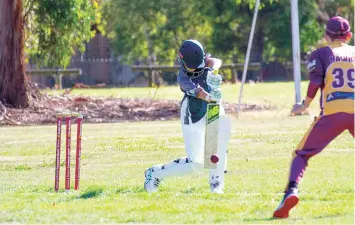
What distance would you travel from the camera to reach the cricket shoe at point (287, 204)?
10.4 metres

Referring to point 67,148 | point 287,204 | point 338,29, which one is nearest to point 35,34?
point 67,148

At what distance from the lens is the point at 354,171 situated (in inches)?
615

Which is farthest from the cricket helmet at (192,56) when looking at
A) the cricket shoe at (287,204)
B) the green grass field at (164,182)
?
the cricket shoe at (287,204)

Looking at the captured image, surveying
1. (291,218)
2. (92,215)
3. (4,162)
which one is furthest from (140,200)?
(4,162)

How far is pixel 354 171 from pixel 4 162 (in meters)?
6.44

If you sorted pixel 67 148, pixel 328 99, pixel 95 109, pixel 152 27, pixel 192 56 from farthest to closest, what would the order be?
pixel 152 27 → pixel 95 109 → pixel 67 148 → pixel 192 56 → pixel 328 99

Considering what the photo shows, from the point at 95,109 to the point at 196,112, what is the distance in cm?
1817

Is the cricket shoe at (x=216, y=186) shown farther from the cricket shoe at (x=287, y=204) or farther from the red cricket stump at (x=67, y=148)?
the cricket shoe at (x=287, y=204)

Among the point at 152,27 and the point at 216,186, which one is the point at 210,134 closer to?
the point at 216,186

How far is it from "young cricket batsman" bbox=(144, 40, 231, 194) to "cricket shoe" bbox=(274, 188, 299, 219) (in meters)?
2.30

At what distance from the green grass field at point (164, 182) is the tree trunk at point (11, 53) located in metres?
2.95

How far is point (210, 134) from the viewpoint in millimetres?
12562

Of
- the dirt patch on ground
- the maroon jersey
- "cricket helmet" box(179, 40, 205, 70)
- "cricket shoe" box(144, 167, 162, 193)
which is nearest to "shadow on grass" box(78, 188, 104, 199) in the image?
"cricket shoe" box(144, 167, 162, 193)

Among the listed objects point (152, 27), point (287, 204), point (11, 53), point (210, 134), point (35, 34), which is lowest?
point (152, 27)
